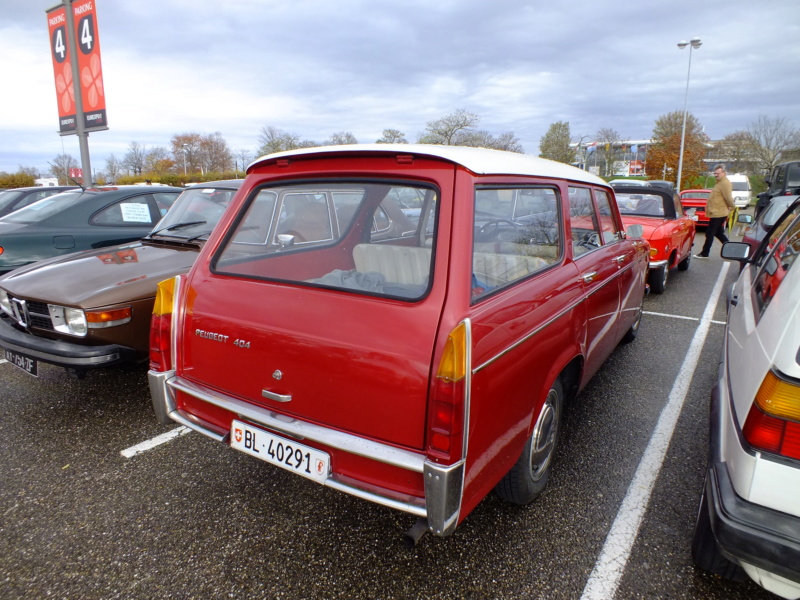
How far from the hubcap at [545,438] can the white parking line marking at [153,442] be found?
85.9 inches

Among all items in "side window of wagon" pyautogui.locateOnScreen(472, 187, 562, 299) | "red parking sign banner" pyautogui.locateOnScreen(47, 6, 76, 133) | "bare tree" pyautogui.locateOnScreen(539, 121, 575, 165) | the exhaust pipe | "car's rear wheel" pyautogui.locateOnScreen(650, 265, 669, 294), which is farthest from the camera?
"bare tree" pyautogui.locateOnScreen(539, 121, 575, 165)

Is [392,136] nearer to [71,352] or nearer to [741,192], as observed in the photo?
[741,192]

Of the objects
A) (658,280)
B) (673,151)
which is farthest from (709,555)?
(673,151)

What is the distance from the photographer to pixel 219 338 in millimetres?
2195

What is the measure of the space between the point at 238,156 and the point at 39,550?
197 feet

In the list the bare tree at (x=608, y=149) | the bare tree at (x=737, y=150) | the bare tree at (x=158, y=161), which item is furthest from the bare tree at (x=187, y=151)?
the bare tree at (x=737, y=150)

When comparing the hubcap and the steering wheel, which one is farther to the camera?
the steering wheel

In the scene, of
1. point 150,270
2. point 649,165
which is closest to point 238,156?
point 649,165

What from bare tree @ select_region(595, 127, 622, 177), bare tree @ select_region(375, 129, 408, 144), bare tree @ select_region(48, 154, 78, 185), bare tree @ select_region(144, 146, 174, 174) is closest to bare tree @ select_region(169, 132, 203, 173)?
bare tree @ select_region(144, 146, 174, 174)

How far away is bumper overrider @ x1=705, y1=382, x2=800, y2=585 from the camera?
4.86ft

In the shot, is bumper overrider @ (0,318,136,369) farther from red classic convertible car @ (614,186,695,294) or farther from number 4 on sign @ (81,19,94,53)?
number 4 on sign @ (81,19,94,53)

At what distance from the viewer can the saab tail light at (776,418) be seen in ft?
4.90

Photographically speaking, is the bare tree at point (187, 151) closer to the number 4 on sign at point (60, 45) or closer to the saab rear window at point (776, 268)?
the number 4 on sign at point (60, 45)

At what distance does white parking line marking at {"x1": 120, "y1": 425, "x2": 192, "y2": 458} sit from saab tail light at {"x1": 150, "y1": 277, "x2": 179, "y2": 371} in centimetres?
90
